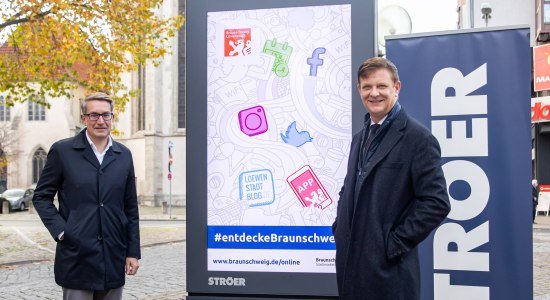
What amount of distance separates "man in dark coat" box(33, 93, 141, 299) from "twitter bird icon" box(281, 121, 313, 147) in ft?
3.24

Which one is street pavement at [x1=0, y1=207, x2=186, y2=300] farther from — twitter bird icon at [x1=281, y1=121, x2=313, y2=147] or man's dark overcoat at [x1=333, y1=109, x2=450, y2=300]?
man's dark overcoat at [x1=333, y1=109, x2=450, y2=300]

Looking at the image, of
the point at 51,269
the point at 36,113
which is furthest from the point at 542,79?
the point at 36,113

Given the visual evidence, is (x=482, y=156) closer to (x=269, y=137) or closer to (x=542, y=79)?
(x=269, y=137)

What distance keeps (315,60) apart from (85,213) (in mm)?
1597

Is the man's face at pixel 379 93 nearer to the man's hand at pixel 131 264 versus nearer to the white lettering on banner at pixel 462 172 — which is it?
the white lettering on banner at pixel 462 172

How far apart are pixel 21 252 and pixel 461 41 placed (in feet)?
37.6

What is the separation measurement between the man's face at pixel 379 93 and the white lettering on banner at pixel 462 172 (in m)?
1.15

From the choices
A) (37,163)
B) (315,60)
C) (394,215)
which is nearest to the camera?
(394,215)

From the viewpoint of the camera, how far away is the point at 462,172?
4.05 m

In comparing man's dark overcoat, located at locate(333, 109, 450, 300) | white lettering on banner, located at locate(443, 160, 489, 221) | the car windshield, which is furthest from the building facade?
man's dark overcoat, located at locate(333, 109, 450, 300)

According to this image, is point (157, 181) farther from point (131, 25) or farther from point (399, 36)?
point (399, 36)

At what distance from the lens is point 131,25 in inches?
556

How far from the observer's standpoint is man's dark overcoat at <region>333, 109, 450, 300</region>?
9.32 ft

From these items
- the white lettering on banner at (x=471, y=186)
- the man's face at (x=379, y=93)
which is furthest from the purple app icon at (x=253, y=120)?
the white lettering on banner at (x=471, y=186)
